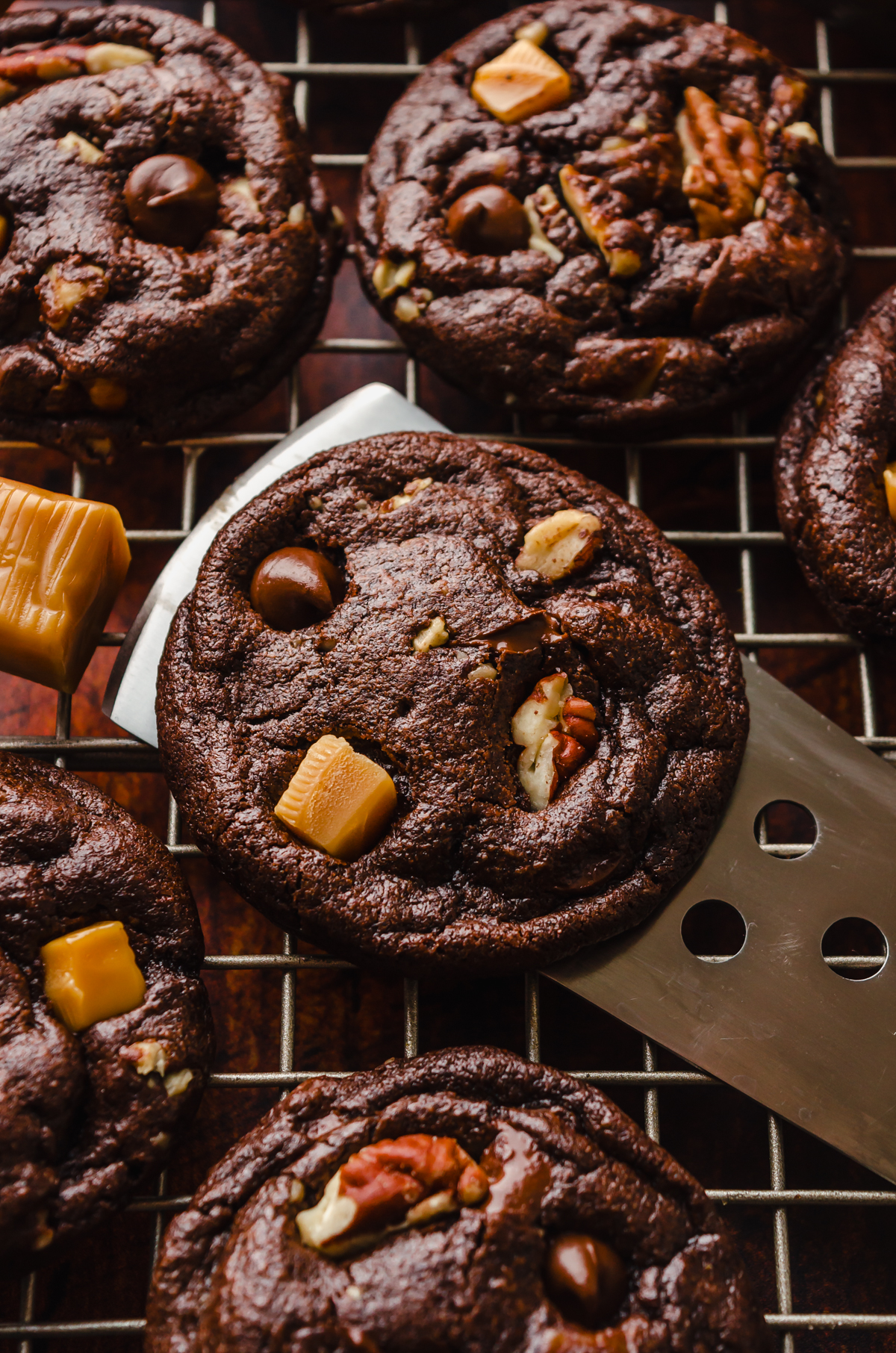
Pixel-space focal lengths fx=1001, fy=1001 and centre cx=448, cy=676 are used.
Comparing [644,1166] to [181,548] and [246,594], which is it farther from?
[181,548]

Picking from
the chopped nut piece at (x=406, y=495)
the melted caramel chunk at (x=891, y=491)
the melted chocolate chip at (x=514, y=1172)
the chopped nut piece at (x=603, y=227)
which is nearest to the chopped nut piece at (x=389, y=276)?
the chopped nut piece at (x=603, y=227)

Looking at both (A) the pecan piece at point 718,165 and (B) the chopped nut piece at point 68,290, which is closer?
(B) the chopped nut piece at point 68,290

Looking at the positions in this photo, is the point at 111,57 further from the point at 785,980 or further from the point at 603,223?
the point at 785,980

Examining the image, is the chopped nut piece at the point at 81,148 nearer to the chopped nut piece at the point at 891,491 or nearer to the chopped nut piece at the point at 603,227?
the chopped nut piece at the point at 603,227

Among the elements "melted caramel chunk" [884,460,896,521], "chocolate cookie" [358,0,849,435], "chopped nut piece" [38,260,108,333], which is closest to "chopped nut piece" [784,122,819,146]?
"chocolate cookie" [358,0,849,435]

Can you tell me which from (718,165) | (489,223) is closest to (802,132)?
(718,165)

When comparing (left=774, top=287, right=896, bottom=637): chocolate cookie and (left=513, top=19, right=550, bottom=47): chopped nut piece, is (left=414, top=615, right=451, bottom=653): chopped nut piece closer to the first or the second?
(left=774, top=287, right=896, bottom=637): chocolate cookie
